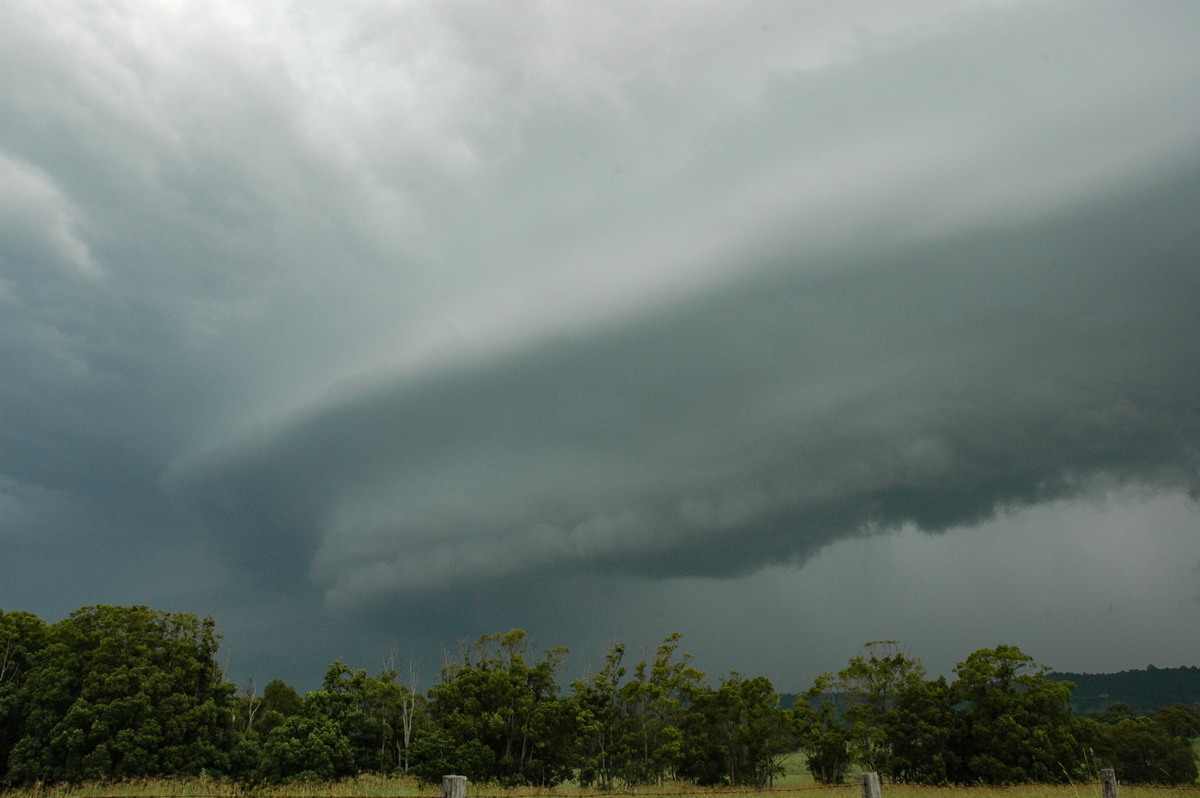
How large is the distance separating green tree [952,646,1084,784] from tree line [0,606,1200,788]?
0.29 ft

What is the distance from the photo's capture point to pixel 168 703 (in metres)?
41.1

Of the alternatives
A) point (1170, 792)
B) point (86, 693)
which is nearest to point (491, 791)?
point (86, 693)

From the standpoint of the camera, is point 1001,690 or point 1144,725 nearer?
point 1001,690

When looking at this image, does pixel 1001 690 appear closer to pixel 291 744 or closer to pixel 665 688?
pixel 665 688

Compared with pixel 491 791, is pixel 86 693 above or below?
above

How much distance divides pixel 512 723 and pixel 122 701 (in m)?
21.6

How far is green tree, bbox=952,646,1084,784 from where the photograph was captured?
4134 cm

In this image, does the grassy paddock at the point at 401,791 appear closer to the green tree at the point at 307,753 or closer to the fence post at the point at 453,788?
the green tree at the point at 307,753

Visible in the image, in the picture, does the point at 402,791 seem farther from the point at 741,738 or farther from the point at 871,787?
the point at 871,787

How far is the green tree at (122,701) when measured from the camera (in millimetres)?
38500

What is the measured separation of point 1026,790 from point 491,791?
85.9ft

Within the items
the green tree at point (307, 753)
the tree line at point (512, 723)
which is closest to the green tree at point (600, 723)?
the tree line at point (512, 723)

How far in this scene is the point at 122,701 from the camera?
3931cm

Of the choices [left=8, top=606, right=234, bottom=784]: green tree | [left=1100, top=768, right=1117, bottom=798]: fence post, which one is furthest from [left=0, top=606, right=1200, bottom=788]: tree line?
[left=1100, top=768, right=1117, bottom=798]: fence post
